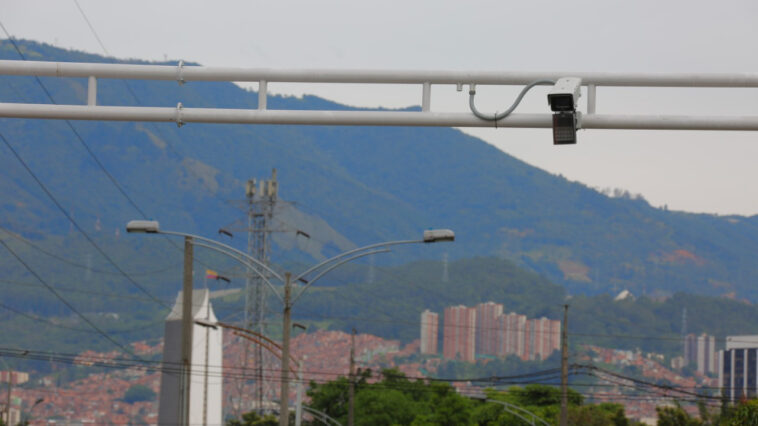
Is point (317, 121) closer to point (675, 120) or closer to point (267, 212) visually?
point (675, 120)

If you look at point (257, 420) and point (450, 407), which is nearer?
point (450, 407)

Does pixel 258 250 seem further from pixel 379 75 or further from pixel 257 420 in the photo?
pixel 379 75

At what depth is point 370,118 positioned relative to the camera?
12.5m

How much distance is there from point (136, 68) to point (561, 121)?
4.26 m

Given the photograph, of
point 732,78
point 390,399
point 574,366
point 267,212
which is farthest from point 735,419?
point 390,399

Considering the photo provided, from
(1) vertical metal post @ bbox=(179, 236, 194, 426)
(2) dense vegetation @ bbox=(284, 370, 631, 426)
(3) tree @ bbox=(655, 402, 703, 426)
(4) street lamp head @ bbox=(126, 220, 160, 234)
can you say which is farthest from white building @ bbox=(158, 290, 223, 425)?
(3) tree @ bbox=(655, 402, 703, 426)

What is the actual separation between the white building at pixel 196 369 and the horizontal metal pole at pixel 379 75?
40.8m

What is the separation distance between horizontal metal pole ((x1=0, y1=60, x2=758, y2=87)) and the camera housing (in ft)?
1.02

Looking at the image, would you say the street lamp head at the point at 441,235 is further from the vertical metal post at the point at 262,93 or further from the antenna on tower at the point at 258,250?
the antenna on tower at the point at 258,250

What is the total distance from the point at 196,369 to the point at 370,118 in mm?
63398

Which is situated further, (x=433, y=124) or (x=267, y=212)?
(x=267, y=212)

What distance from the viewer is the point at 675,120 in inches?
484

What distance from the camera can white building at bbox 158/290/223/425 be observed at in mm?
61125

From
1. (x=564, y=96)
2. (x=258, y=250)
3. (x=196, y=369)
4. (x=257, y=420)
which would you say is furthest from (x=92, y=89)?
(x=257, y=420)
